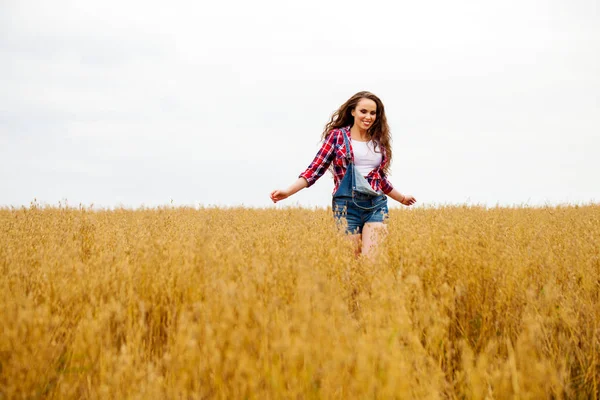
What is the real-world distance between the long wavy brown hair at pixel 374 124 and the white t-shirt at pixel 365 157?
0.33ft

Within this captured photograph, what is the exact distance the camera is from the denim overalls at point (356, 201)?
412 cm

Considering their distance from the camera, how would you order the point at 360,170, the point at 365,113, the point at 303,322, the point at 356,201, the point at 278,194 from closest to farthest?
the point at 303,322
the point at 278,194
the point at 356,201
the point at 360,170
the point at 365,113

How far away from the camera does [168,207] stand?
10023 millimetres

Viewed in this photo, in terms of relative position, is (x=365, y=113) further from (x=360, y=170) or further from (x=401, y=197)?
(x=401, y=197)

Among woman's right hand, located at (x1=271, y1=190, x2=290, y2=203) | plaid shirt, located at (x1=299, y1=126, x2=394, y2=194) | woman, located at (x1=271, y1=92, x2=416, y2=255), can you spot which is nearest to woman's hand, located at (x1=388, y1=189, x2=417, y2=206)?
woman, located at (x1=271, y1=92, x2=416, y2=255)

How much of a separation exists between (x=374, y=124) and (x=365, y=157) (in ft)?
1.34

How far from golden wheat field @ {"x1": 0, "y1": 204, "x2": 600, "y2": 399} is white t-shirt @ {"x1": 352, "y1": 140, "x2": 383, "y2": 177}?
0.68m

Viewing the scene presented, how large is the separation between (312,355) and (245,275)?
34.1 inches

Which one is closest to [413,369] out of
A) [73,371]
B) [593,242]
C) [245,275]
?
[245,275]

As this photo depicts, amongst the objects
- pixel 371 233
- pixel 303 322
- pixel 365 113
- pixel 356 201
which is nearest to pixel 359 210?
pixel 356 201

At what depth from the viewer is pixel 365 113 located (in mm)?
4379

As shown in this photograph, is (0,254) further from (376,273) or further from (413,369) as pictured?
(413,369)

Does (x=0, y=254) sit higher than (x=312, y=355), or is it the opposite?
(x=0, y=254)

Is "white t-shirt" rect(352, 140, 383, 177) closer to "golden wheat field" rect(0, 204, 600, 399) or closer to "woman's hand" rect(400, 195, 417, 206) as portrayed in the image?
"woman's hand" rect(400, 195, 417, 206)
